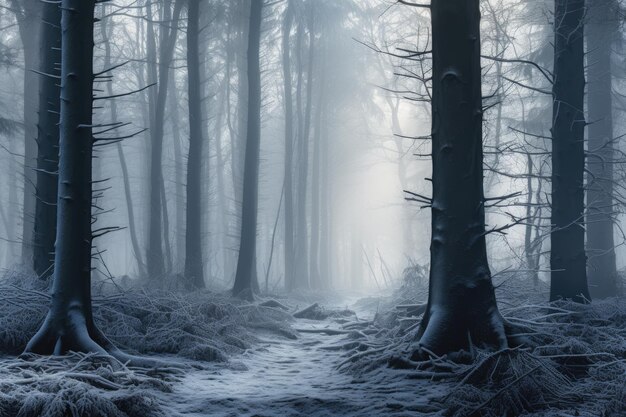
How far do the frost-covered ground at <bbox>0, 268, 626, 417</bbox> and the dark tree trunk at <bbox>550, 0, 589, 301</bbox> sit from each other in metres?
0.54

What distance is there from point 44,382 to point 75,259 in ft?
6.86

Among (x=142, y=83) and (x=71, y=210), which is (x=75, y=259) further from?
(x=142, y=83)

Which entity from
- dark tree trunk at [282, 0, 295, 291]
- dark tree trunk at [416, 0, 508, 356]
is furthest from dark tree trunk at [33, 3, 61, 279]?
dark tree trunk at [282, 0, 295, 291]

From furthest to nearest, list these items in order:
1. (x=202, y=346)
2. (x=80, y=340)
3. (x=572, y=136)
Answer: (x=572, y=136) < (x=202, y=346) < (x=80, y=340)

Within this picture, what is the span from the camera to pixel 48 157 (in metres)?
9.44

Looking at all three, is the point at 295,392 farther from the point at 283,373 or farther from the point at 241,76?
the point at 241,76

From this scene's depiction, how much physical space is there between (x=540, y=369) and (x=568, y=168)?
4423 millimetres

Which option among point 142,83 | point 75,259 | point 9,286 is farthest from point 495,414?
point 142,83

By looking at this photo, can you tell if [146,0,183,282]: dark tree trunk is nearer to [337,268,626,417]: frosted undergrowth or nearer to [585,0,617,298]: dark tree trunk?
[337,268,626,417]: frosted undergrowth

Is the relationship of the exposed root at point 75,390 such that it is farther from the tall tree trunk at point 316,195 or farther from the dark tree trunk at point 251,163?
the tall tree trunk at point 316,195

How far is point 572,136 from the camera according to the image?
8.27m

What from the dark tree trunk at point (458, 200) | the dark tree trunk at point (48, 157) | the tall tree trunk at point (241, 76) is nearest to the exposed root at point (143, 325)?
the dark tree trunk at point (48, 157)

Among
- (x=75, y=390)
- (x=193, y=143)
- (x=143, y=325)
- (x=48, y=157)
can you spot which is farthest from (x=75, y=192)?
(x=193, y=143)

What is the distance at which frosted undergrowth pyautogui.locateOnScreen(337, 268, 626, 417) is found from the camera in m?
4.25
